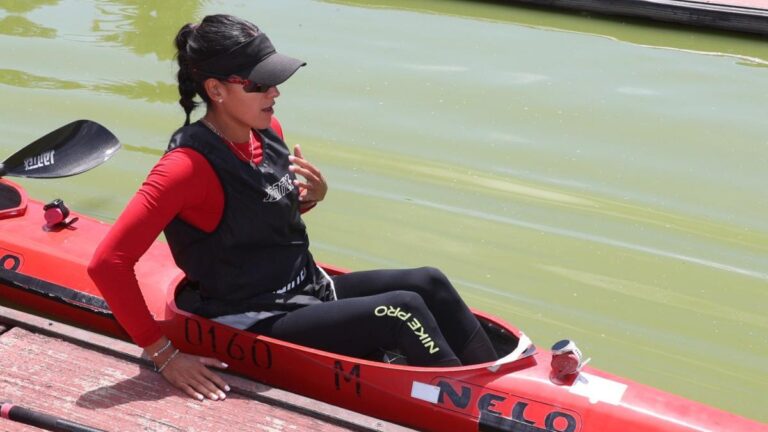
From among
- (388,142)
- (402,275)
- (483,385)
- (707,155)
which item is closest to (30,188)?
(388,142)

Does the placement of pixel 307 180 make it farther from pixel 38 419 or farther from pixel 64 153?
pixel 64 153

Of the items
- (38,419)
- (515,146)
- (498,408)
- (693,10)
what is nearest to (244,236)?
(38,419)

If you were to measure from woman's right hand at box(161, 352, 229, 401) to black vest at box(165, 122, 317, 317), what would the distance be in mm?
185

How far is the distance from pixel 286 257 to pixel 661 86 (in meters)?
4.10

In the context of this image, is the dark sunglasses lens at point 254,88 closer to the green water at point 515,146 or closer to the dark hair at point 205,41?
the dark hair at point 205,41

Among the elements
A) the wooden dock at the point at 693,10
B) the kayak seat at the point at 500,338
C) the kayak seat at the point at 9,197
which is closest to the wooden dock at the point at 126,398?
the kayak seat at the point at 500,338

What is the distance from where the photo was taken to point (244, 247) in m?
3.24

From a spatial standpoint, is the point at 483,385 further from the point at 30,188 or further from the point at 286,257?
the point at 30,188

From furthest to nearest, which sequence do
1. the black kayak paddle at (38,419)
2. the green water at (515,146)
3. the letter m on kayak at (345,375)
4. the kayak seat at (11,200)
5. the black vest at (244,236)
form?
the green water at (515,146) < the kayak seat at (11,200) < the letter m on kayak at (345,375) < the black vest at (244,236) < the black kayak paddle at (38,419)

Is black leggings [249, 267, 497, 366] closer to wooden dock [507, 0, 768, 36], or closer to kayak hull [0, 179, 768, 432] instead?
kayak hull [0, 179, 768, 432]

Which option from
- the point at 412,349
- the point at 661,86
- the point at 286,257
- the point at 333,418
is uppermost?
the point at 661,86

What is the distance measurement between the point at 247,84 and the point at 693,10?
5.60 m

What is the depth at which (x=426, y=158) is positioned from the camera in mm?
5637

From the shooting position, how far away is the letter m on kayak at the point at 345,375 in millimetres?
3275
